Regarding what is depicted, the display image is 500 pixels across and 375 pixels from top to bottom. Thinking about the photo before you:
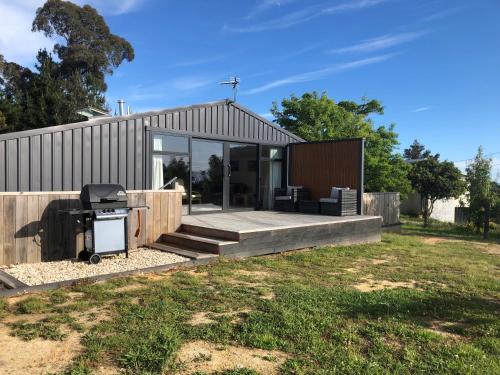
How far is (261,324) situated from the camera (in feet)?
10.8

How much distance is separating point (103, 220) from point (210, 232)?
196 cm

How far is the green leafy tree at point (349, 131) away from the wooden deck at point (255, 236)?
9.25 m

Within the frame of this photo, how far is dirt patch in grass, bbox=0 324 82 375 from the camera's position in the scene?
2.49m

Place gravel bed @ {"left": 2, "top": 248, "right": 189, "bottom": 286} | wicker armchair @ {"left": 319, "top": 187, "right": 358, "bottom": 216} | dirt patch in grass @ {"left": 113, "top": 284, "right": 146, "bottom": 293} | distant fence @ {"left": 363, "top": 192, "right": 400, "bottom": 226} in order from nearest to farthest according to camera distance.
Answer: dirt patch in grass @ {"left": 113, "top": 284, "right": 146, "bottom": 293}, gravel bed @ {"left": 2, "top": 248, "right": 189, "bottom": 286}, wicker armchair @ {"left": 319, "top": 187, "right": 358, "bottom": 216}, distant fence @ {"left": 363, "top": 192, "right": 400, "bottom": 226}

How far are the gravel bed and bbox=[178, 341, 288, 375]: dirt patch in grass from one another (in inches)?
97.4

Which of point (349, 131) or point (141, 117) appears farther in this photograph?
point (349, 131)

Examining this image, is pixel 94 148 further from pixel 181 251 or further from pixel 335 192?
pixel 335 192

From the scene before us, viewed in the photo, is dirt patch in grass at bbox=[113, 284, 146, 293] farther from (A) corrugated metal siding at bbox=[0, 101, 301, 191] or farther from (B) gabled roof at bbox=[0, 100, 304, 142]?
(B) gabled roof at bbox=[0, 100, 304, 142]

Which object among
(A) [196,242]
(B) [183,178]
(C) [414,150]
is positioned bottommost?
(A) [196,242]

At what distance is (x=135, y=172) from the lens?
8352 mm

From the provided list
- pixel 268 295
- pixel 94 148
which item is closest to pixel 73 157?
pixel 94 148

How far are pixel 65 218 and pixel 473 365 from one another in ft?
18.5

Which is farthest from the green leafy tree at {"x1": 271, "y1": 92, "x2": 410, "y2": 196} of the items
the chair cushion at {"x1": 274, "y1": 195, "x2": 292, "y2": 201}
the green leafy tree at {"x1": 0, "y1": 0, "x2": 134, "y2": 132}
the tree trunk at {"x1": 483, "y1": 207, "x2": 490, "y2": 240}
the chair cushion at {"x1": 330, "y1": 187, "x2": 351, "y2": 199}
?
the green leafy tree at {"x1": 0, "y1": 0, "x2": 134, "y2": 132}

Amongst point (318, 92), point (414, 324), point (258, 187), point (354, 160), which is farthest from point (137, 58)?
point (414, 324)
